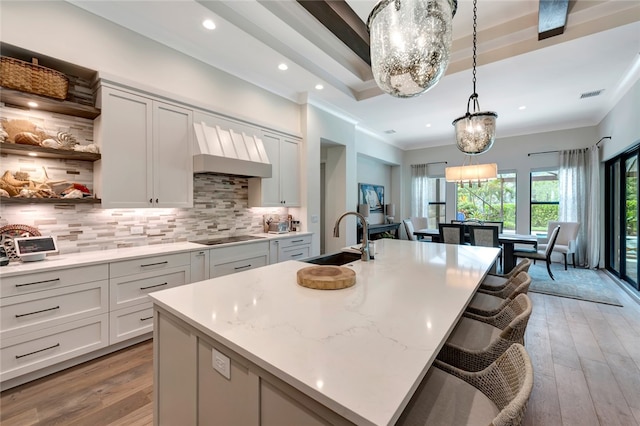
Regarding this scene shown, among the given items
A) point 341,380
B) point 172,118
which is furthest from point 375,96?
point 341,380

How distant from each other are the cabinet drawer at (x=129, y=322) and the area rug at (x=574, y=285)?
5.22 m

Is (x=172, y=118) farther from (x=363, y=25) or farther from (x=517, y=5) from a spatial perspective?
(x=517, y=5)

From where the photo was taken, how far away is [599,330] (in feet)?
9.71

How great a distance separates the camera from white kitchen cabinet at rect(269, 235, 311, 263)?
149 inches

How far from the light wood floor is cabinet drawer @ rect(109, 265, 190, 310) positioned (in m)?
0.48

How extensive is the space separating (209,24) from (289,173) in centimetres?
214

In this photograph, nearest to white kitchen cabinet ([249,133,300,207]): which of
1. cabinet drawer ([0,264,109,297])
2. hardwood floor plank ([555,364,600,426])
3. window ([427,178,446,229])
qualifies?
cabinet drawer ([0,264,109,297])

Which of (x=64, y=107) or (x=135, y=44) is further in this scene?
(x=135, y=44)

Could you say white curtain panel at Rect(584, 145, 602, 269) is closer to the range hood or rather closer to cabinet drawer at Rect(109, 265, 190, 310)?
the range hood

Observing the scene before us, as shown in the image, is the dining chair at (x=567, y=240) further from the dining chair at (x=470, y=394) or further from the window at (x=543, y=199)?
the dining chair at (x=470, y=394)

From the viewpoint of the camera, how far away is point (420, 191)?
7871mm

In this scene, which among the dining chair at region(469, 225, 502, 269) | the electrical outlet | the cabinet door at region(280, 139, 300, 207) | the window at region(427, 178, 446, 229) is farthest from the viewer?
the window at region(427, 178, 446, 229)

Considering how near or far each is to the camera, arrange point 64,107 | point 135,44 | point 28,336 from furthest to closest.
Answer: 1. point 135,44
2. point 64,107
3. point 28,336

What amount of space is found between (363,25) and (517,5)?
1.54 meters
